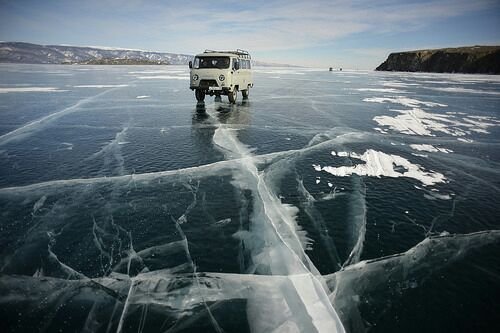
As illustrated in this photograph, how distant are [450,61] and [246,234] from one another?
124905 mm

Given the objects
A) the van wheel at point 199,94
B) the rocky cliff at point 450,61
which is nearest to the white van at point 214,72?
the van wheel at point 199,94

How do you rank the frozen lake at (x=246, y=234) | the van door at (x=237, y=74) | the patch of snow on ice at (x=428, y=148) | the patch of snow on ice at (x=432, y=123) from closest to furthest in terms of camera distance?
the frozen lake at (x=246, y=234) → the patch of snow on ice at (x=428, y=148) → the patch of snow on ice at (x=432, y=123) → the van door at (x=237, y=74)

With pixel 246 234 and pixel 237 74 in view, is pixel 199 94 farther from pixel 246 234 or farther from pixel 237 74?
pixel 246 234

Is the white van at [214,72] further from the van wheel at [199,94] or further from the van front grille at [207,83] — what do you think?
the van wheel at [199,94]

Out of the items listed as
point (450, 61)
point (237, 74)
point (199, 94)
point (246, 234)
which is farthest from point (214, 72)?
point (450, 61)

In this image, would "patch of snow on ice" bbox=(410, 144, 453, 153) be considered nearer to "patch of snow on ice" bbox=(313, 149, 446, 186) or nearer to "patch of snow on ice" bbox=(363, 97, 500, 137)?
"patch of snow on ice" bbox=(313, 149, 446, 186)

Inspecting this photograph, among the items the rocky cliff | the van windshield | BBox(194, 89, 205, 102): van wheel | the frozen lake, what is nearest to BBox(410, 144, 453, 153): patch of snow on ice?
the frozen lake

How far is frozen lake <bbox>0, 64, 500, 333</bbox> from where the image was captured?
150 inches

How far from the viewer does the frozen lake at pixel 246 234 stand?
380 centimetres

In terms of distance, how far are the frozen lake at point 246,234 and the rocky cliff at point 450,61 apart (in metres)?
103

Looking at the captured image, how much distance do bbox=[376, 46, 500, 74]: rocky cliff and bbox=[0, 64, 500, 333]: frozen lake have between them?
338ft

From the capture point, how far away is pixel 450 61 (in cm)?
10250

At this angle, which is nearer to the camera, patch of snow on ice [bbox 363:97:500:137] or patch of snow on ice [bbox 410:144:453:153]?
patch of snow on ice [bbox 410:144:453:153]

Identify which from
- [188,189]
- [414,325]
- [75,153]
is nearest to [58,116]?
[75,153]
